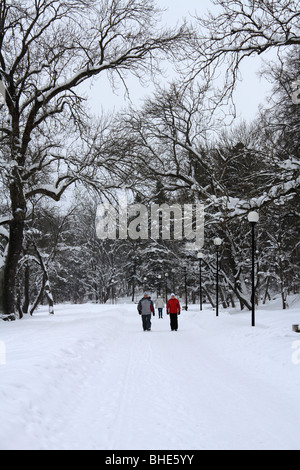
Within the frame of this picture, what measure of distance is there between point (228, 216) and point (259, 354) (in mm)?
4813

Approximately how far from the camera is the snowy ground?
14.7ft

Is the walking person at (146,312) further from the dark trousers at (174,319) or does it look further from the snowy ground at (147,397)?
the snowy ground at (147,397)

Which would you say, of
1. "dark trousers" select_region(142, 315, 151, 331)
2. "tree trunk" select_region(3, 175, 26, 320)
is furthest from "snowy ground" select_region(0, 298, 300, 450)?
"dark trousers" select_region(142, 315, 151, 331)

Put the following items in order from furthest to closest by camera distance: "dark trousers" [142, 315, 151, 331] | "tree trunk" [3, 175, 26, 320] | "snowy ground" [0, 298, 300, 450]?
"dark trousers" [142, 315, 151, 331] < "tree trunk" [3, 175, 26, 320] < "snowy ground" [0, 298, 300, 450]

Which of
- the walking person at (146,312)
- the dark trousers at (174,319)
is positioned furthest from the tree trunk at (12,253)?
the dark trousers at (174,319)

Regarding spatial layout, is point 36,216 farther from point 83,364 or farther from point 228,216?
point 83,364

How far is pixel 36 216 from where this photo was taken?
30.3 m

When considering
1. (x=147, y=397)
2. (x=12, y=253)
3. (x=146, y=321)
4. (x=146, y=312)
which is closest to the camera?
(x=147, y=397)

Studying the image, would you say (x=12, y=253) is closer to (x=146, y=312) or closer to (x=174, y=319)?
(x=146, y=312)

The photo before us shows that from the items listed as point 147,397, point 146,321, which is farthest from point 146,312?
point 147,397

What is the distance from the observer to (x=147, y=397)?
6309 millimetres

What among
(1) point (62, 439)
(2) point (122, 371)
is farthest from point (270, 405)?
(2) point (122, 371)

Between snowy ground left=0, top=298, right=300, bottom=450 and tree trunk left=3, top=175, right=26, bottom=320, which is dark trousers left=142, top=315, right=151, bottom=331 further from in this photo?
snowy ground left=0, top=298, right=300, bottom=450

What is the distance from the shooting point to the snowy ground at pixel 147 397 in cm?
448
